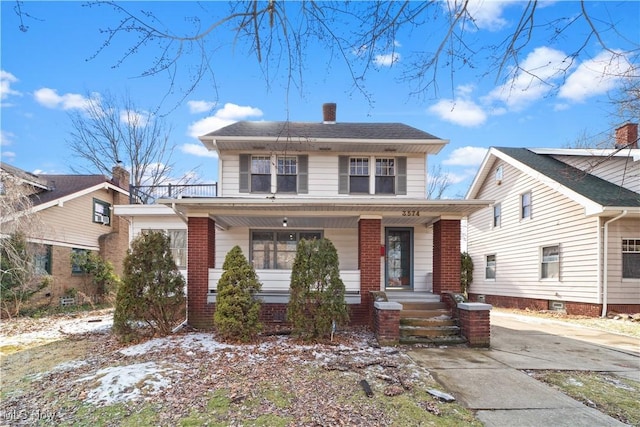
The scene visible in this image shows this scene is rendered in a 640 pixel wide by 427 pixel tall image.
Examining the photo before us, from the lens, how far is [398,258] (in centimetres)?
1120

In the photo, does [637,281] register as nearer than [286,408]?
No

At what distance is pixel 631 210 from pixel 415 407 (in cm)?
1005

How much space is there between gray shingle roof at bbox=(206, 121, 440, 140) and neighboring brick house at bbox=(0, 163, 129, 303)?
22.3 feet

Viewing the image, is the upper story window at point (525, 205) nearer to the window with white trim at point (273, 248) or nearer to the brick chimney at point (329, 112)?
the brick chimney at point (329, 112)

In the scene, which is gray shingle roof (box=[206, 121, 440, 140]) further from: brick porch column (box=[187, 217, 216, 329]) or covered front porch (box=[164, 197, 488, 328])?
brick porch column (box=[187, 217, 216, 329])

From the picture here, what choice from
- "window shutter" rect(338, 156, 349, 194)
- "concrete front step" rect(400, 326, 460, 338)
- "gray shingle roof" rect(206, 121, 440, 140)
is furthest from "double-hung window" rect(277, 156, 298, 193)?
"concrete front step" rect(400, 326, 460, 338)

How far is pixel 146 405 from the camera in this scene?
4.43 meters

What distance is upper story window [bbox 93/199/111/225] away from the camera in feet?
56.3

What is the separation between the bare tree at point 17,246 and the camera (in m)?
9.85

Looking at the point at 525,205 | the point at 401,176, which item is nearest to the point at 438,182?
the point at 525,205

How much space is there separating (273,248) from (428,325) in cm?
542

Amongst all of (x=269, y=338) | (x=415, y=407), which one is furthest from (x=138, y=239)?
(x=415, y=407)

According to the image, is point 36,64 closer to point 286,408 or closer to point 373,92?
point 373,92

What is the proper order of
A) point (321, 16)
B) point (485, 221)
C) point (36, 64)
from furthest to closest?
point (485, 221)
point (36, 64)
point (321, 16)
